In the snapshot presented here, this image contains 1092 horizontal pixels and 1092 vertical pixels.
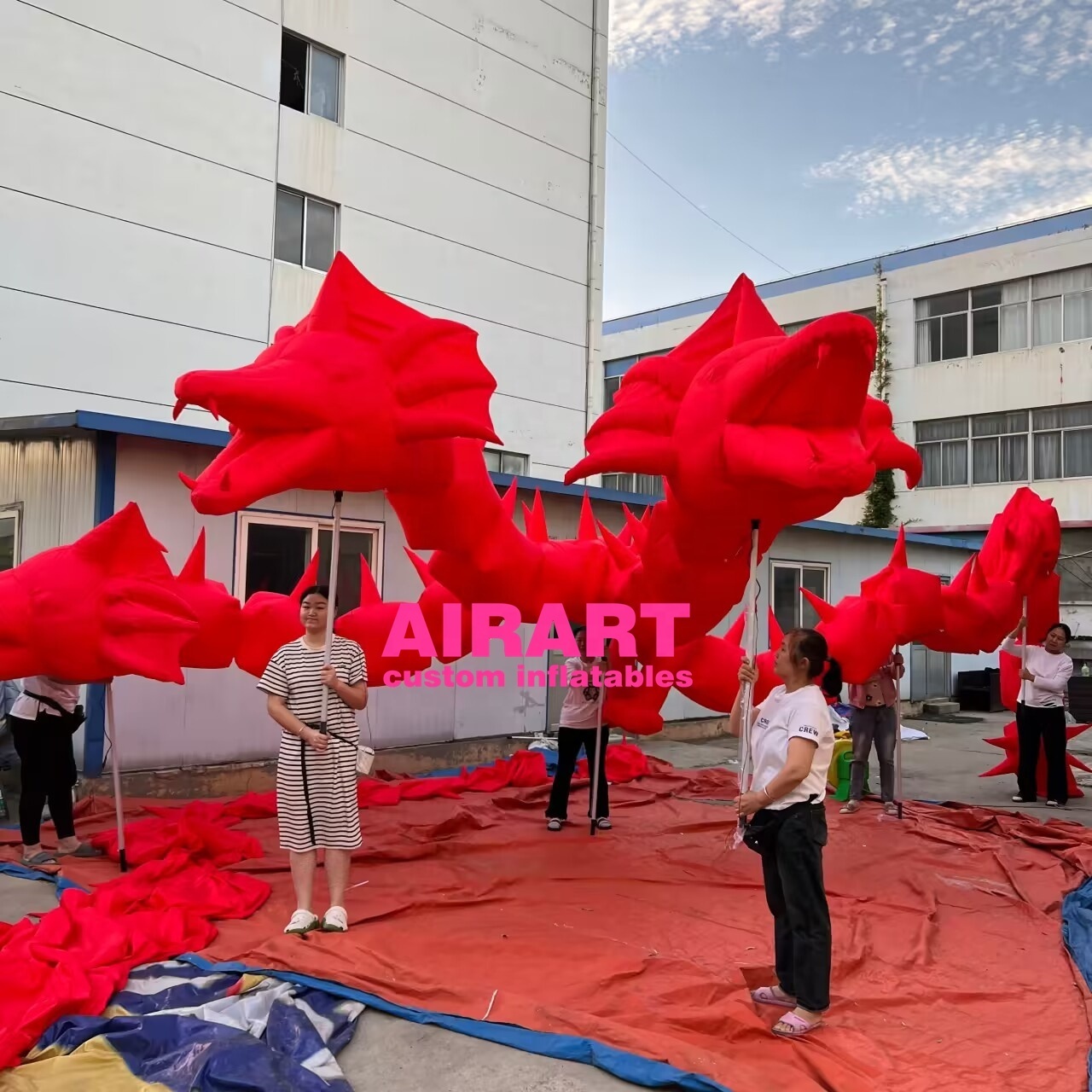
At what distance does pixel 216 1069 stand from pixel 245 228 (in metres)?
12.5

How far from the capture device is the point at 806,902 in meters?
3.29

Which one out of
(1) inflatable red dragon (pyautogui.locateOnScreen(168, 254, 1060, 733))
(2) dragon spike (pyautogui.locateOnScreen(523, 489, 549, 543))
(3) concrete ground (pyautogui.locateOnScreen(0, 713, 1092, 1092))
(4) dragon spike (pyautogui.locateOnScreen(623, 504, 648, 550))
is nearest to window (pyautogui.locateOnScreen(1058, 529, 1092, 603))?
(4) dragon spike (pyautogui.locateOnScreen(623, 504, 648, 550))

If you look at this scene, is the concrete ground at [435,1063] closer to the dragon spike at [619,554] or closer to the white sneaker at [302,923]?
the white sneaker at [302,923]

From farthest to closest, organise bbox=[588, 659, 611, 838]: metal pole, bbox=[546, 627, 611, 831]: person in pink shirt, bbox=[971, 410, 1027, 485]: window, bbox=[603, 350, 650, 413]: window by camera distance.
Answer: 1. bbox=[603, 350, 650, 413]: window
2. bbox=[971, 410, 1027, 485]: window
3. bbox=[546, 627, 611, 831]: person in pink shirt
4. bbox=[588, 659, 611, 838]: metal pole

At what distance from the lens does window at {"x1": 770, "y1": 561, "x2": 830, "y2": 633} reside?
38.1 ft

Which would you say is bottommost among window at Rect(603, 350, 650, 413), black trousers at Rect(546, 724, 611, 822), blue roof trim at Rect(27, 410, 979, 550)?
black trousers at Rect(546, 724, 611, 822)

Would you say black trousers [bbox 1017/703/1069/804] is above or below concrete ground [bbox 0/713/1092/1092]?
above

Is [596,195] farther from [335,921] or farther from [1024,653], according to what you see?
[335,921]

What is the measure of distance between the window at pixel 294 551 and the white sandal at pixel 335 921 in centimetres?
334

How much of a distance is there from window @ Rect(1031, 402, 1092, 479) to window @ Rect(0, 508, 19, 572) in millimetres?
18355

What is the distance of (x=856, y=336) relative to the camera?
3.24 m

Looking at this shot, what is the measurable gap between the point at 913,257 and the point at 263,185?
1437 centimetres

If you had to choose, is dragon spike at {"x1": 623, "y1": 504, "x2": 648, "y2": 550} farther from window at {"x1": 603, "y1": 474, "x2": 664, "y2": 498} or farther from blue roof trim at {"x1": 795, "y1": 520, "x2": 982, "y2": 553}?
window at {"x1": 603, "y1": 474, "x2": 664, "y2": 498}

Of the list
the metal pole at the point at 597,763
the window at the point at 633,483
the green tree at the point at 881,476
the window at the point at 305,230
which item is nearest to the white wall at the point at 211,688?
the metal pole at the point at 597,763
